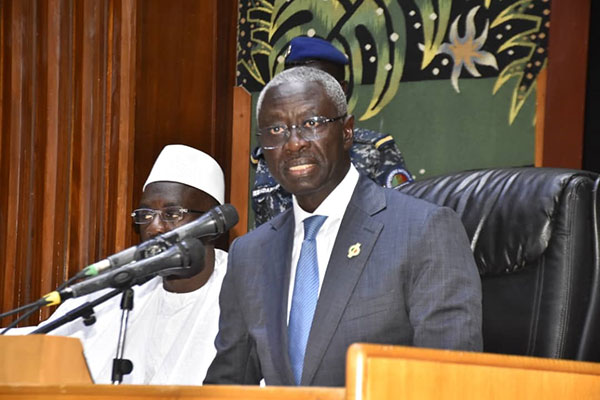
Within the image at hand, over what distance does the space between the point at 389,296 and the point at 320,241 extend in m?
0.27

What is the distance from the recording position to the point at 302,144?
198cm

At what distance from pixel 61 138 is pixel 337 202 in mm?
1799

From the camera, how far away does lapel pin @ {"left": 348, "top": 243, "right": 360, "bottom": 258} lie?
6.22ft

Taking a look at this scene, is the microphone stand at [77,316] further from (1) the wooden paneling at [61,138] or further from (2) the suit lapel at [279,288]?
(1) the wooden paneling at [61,138]

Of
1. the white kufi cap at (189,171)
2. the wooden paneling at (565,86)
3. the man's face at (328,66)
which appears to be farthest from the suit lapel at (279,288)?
Result: the wooden paneling at (565,86)

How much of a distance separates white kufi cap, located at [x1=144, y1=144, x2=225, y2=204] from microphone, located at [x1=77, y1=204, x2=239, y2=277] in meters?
1.42

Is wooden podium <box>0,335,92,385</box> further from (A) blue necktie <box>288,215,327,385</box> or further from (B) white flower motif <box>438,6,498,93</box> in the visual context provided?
(B) white flower motif <box>438,6,498,93</box>

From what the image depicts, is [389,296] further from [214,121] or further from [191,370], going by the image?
[214,121]

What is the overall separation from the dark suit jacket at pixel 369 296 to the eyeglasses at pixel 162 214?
0.88 m

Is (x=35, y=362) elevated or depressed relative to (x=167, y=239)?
depressed

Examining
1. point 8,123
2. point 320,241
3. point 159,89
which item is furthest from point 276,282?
point 8,123

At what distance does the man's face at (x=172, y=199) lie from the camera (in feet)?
9.50

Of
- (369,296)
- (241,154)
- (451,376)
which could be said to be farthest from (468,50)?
(451,376)

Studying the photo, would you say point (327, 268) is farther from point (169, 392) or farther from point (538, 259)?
point (169, 392)
